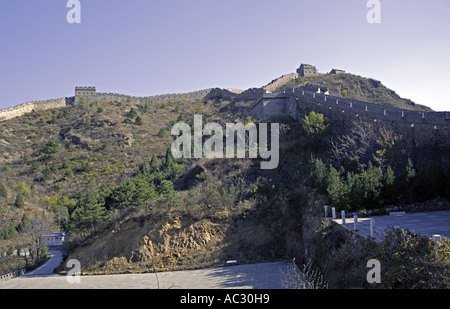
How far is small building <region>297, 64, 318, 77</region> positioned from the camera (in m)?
57.0

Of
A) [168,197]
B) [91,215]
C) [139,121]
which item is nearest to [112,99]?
[139,121]

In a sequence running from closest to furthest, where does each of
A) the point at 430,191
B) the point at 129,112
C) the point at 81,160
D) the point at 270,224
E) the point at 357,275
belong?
the point at 357,275, the point at 430,191, the point at 270,224, the point at 81,160, the point at 129,112

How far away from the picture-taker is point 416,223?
12109mm

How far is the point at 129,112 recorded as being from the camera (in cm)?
5228

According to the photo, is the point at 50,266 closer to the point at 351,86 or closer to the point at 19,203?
the point at 19,203

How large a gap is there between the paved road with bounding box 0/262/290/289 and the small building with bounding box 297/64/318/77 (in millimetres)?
44090

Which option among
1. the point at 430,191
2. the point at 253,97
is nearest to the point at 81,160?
the point at 253,97

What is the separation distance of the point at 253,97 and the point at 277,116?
13.6 meters

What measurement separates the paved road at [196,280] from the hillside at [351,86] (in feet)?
107

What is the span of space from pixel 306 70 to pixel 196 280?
47.1 metres

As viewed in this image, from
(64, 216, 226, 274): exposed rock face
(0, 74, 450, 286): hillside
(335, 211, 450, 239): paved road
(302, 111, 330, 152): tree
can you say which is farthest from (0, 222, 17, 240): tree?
(335, 211, 450, 239): paved road

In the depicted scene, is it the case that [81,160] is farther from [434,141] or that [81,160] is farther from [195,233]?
[434,141]

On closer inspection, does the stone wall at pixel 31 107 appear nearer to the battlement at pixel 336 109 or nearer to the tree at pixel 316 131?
the battlement at pixel 336 109

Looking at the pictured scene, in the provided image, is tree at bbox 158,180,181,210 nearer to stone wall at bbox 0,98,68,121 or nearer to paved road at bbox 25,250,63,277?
paved road at bbox 25,250,63,277
